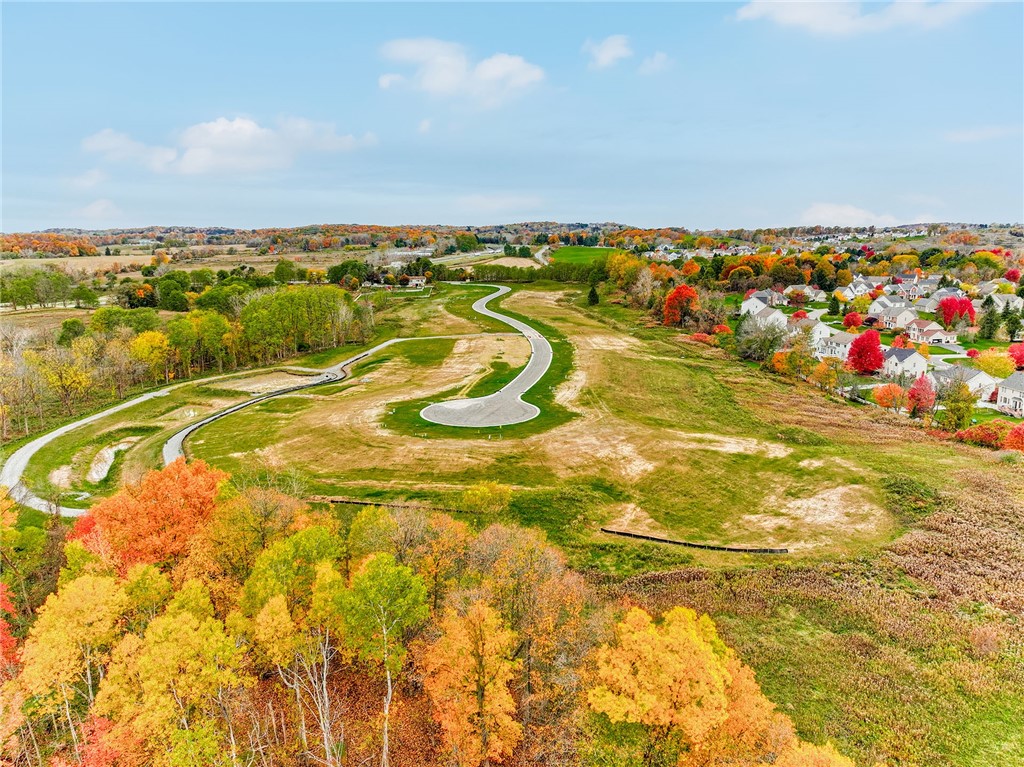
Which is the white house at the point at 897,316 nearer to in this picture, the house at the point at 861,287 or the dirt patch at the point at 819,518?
the house at the point at 861,287

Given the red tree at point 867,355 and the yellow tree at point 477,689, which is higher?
the red tree at point 867,355

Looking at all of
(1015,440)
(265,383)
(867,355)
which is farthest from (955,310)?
(265,383)

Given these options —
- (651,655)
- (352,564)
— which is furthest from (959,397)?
(352,564)

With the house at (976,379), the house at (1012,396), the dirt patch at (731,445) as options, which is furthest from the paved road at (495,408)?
the house at (1012,396)

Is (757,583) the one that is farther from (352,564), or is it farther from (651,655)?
(352,564)

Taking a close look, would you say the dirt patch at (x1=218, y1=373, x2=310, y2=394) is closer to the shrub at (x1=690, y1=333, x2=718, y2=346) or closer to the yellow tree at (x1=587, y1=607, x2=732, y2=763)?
the yellow tree at (x1=587, y1=607, x2=732, y2=763)
